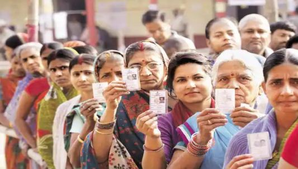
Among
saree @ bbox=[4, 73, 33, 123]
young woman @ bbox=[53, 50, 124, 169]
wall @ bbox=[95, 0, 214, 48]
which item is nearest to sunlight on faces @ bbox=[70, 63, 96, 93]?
young woman @ bbox=[53, 50, 124, 169]

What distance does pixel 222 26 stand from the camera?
21.5 ft

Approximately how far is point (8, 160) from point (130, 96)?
4.48 metres

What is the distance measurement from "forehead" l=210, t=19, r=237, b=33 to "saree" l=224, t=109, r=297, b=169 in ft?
9.92

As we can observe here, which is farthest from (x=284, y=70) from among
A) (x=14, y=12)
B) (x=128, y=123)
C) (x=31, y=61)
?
(x=14, y=12)

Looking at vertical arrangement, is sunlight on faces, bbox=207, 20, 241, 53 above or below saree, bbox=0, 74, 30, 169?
above

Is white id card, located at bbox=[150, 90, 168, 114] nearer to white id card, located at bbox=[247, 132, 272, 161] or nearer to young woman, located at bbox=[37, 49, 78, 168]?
white id card, located at bbox=[247, 132, 272, 161]

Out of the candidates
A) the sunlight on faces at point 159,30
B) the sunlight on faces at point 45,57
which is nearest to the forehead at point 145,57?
the sunlight on faces at point 45,57

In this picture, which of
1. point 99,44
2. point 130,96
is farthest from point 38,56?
point 99,44

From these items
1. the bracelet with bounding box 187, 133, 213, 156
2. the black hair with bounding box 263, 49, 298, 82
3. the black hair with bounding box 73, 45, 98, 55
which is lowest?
the bracelet with bounding box 187, 133, 213, 156

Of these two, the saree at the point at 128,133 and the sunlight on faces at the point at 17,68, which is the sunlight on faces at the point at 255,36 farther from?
the sunlight on faces at the point at 17,68

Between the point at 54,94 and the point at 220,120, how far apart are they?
2.96 meters

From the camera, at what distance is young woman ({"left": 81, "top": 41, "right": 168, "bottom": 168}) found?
4.48 m

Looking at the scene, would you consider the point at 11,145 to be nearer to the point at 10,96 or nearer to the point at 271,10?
the point at 10,96

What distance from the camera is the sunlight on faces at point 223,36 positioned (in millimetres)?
6398
